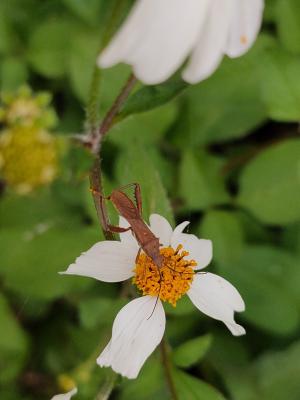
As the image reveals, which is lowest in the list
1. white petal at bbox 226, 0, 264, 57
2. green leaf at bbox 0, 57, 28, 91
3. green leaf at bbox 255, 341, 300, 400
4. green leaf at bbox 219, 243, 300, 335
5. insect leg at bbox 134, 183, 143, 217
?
green leaf at bbox 255, 341, 300, 400

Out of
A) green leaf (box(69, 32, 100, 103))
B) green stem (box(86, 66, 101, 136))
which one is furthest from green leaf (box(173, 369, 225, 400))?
green leaf (box(69, 32, 100, 103))

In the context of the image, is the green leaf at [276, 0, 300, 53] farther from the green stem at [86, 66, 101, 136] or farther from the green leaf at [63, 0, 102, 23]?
the green stem at [86, 66, 101, 136]

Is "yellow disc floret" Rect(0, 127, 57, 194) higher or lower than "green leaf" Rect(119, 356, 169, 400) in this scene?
higher

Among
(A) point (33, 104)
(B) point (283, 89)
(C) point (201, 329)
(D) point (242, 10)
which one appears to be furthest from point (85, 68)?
(D) point (242, 10)

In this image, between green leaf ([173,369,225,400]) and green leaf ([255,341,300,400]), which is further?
green leaf ([255,341,300,400])

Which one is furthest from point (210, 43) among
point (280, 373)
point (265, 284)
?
point (280, 373)

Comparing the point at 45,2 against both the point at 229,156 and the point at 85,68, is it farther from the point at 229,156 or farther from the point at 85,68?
the point at 229,156

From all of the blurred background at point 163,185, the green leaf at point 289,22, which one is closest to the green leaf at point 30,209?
the blurred background at point 163,185
